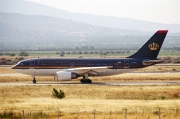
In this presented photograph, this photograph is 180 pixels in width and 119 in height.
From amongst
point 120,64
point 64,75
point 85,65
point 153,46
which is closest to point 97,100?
point 64,75

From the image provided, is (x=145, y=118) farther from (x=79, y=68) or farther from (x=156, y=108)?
(x=79, y=68)

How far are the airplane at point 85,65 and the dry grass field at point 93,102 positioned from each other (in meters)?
6.05

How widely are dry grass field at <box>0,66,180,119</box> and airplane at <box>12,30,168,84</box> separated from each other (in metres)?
6.05

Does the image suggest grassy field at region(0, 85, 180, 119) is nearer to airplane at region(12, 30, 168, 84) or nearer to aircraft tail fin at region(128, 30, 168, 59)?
airplane at region(12, 30, 168, 84)

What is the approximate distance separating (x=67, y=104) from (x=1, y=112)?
747 cm

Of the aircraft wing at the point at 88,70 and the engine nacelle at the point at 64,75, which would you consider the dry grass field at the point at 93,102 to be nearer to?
the engine nacelle at the point at 64,75

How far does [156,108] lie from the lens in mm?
42406

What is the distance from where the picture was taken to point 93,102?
45.6m

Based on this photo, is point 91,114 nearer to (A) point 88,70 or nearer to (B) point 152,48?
(A) point 88,70

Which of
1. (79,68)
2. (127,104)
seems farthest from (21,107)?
(79,68)

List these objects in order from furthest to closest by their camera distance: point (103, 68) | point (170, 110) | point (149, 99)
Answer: point (103, 68) < point (149, 99) < point (170, 110)

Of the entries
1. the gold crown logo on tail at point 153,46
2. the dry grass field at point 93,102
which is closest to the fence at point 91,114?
the dry grass field at point 93,102

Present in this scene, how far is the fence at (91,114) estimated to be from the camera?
36.8 meters

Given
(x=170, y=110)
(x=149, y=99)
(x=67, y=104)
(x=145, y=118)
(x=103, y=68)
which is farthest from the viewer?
(x=103, y=68)
